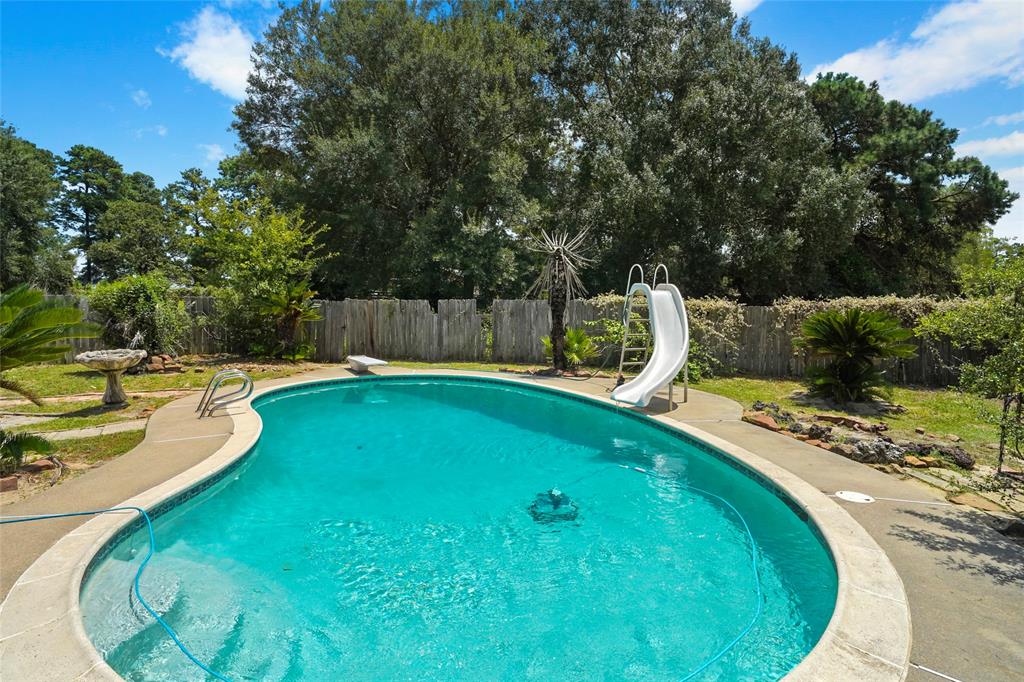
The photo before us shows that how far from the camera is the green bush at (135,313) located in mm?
10742

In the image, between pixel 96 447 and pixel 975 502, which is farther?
pixel 96 447

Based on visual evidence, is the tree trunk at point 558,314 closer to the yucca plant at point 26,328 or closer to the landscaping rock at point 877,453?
the landscaping rock at point 877,453

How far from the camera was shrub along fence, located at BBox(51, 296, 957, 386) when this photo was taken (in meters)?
10.8

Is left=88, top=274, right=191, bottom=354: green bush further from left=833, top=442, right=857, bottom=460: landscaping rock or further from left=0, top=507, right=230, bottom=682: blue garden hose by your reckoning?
left=833, top=442, right=857, bottom=460: landscaping rock

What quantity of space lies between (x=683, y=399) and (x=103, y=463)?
765 cm

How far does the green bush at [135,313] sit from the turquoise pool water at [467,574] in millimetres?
6817

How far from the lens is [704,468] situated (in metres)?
5.71

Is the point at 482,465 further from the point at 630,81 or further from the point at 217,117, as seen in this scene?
the point at 217,117

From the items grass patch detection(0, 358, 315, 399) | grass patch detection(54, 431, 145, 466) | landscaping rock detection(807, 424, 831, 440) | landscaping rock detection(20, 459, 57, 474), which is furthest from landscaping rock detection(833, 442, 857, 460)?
grass patch detection(0, 358, 315, 399)

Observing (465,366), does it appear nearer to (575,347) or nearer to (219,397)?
(575,347)

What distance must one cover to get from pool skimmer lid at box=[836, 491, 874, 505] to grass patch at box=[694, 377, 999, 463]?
1029 millimetres

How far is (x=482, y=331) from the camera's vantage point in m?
13.2

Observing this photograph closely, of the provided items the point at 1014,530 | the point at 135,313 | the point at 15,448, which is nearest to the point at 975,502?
the point at 1014,530

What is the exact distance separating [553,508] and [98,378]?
9381mm
